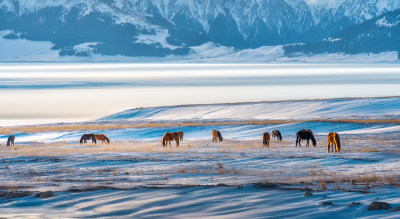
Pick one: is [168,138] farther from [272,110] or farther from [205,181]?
[272,110]

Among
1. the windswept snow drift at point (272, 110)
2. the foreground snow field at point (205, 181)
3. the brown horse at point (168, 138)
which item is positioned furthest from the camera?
the windswept snow drift at point (272, 110)

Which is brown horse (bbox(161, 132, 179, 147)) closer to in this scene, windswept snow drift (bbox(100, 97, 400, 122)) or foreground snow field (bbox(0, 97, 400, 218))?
foreground snow field (bbox(0, 97, 400, 218))

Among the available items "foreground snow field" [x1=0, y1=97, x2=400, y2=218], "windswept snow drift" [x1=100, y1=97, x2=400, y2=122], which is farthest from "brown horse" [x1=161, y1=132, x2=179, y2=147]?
"windswept snow drift" [x1=100, y1=97, x2=400, y2=122]

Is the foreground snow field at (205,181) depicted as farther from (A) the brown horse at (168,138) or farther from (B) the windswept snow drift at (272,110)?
(B) the windswept snow drift at (272,110)

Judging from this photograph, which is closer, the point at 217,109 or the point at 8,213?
the point at 8,213

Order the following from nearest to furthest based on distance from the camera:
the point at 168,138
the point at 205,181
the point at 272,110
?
the point at 205,181 → the point at 168,138 → the point at 272,110

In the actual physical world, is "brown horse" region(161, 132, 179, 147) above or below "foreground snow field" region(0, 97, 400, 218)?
above

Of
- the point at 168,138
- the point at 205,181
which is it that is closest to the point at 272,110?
the point at 168,138

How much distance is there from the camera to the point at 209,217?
60.2ft

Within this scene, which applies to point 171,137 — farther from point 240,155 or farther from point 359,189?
point 359,189

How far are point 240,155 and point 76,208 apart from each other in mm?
12911

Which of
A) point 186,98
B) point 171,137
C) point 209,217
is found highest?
point 186,98

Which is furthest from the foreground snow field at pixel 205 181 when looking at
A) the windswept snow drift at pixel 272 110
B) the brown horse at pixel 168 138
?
the windswept snow drift at pixel 272 110

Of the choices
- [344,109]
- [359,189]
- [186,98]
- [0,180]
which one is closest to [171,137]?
[0,180]
